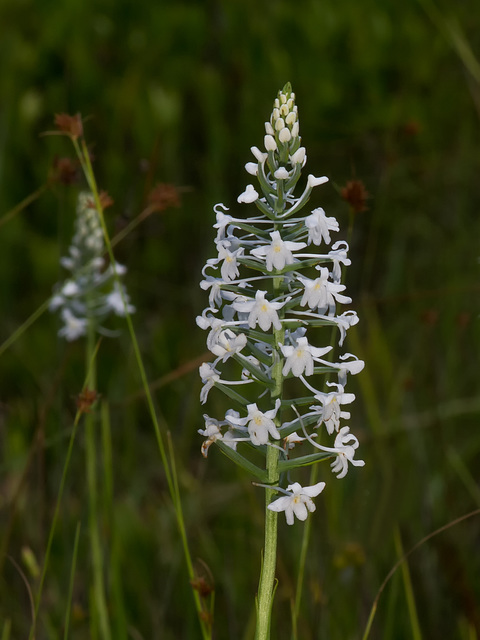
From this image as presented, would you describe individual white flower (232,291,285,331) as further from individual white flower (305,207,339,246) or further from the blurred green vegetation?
the blurred green vegetation

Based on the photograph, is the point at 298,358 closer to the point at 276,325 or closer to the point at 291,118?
the point at 276,325

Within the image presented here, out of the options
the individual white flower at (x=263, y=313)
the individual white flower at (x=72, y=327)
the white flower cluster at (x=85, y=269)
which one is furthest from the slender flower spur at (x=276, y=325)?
the individual white flower at (x=72, y=327)

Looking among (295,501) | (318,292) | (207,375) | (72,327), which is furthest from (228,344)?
(72,327)

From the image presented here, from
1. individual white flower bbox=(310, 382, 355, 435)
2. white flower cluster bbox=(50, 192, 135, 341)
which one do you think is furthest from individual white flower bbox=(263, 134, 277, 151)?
white flower cluster bbox=(50, 192, 135, 341)

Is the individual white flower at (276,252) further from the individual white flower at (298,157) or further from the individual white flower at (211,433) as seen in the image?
the individual white flower at (211,433)

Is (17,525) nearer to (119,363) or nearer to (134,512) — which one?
(134,512)

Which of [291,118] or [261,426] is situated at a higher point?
[291,118]

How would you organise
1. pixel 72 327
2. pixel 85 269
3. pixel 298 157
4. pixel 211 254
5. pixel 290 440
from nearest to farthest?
pixel 298 157 → pixel 290 440 → pixel 85 269 → pixel 72 327 → pixel 211 254

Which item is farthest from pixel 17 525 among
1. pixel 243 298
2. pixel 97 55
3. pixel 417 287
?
pixel 97 55
